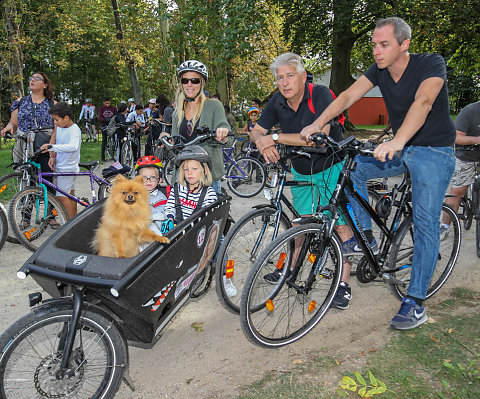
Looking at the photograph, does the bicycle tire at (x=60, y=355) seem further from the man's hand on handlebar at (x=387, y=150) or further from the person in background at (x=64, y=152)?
the person in background at (x=64, y=152)

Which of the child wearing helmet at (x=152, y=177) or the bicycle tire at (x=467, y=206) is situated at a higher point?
the child wearing helmet at (x=152, y=177)

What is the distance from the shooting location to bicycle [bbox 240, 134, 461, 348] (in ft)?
8.87

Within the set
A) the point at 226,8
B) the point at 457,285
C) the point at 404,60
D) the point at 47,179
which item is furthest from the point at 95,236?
the point at 226,8

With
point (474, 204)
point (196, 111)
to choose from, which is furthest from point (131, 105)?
point (474, 204)

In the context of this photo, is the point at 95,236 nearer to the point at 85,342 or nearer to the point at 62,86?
the point at 85,342

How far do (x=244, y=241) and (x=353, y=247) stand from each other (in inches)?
35.0

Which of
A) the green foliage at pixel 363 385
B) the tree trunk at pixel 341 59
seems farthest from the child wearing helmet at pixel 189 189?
the tree trunk at pixel 341 59

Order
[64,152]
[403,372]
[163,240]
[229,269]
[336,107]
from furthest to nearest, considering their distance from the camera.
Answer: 1. [64,152]
2. [229,269]
3. [336,107]
4. [403,372]
5. [163,240]

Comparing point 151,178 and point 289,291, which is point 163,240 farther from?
point 151,178

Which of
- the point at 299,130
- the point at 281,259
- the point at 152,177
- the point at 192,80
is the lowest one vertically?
the point at 281,259

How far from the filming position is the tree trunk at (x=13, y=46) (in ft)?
51.8

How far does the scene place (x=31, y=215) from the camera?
490cm

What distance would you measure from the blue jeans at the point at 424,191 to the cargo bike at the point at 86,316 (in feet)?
5.40

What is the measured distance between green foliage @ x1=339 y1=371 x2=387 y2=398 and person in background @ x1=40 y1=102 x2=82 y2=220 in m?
4.08
